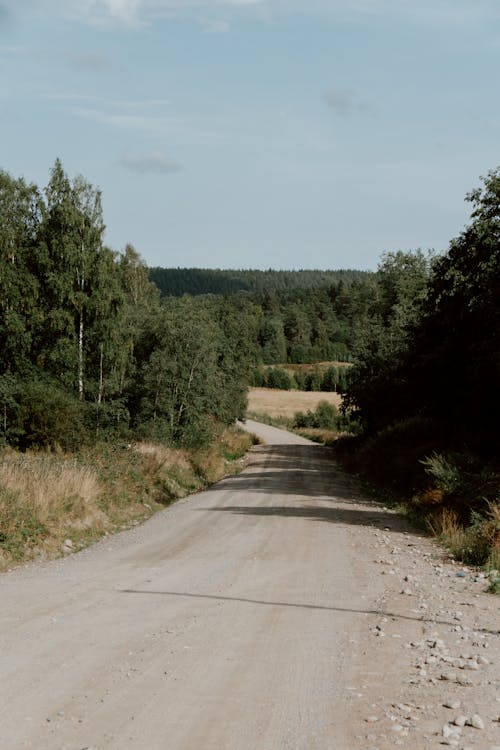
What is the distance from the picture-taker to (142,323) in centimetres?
4466

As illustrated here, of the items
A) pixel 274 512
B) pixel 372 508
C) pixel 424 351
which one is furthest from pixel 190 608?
pixel 424 351

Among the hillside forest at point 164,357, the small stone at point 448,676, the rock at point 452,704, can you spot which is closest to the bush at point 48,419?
the hillside forest at point 164,357

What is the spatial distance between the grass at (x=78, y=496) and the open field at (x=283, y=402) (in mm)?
73904

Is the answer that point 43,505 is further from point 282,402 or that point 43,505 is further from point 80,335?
point 282,402

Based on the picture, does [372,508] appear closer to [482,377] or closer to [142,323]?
[482,377]

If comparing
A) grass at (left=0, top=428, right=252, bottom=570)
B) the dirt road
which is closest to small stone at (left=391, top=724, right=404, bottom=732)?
the dirt road

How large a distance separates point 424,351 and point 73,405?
1517 centimetres

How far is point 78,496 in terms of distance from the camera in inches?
613

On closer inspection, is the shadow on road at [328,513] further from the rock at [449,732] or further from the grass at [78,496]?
the rock at [449,732]

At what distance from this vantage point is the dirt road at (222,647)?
484 cm

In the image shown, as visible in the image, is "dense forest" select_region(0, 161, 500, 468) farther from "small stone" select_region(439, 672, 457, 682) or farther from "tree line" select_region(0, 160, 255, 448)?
"small stone" select_region(439, 672, 457, 682)

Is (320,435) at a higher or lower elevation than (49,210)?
lower

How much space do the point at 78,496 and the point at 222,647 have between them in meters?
9.46

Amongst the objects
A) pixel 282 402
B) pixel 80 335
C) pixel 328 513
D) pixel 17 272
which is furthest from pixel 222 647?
pixel 282 402
